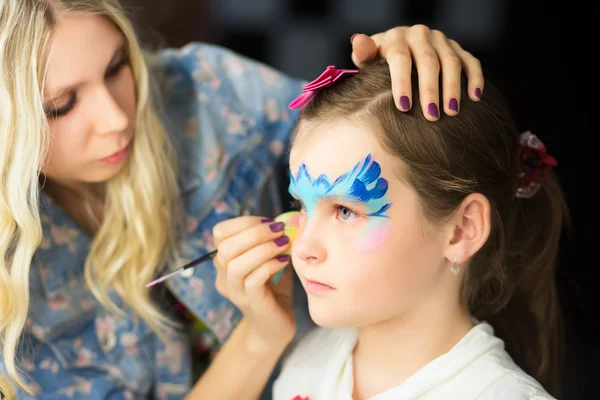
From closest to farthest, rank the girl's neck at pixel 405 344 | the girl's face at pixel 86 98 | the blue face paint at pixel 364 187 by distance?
the blue face paint at pixel 364 187 → the girl's neck at pixel 405 344 → the girl's face at pixel 86 98

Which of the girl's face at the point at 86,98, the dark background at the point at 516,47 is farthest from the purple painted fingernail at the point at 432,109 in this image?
the dark background at the point at 516,47

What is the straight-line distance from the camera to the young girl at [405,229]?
3.46 ft

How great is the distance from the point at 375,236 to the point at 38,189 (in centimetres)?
67

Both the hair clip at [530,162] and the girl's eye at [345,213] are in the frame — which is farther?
the hair clip at [530,162]

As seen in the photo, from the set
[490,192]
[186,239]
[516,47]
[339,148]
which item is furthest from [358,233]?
[516,47]

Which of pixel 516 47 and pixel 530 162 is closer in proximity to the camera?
pixel 530 162

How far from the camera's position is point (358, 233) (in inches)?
41.7

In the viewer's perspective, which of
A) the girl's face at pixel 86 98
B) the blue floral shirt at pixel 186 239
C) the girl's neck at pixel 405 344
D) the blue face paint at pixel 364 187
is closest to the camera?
the blue face paint at pixel 364 187

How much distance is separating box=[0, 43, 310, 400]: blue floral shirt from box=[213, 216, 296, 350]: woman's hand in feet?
0.64

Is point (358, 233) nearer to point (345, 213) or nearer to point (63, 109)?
point (345, 213)

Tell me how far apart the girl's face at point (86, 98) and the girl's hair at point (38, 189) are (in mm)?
24

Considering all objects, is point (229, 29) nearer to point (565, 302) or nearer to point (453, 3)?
point (453, 3)

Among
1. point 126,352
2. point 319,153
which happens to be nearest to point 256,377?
point 126,352

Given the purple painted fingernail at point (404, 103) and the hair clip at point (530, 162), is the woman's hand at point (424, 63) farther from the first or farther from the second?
the hair clip at point (530, 162)
